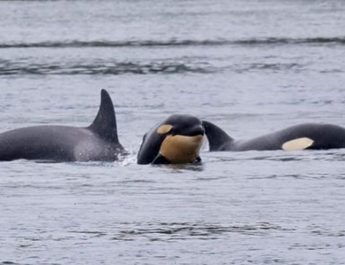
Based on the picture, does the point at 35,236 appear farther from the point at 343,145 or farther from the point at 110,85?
the point at 110,85

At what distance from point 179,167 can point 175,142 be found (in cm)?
25

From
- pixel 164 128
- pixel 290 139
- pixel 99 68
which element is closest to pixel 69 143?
pixel 164 128

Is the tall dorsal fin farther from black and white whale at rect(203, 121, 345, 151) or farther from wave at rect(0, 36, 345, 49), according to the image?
wave at rect(0, 36, 345, 49)

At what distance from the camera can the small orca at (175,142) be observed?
690 inches

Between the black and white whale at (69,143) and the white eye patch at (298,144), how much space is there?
1768mm

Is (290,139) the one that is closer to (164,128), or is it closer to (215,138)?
(215,138)

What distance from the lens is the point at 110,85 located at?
3266 centimetres

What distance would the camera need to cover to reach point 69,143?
18.7 metres

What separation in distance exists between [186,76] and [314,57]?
20.5 feet

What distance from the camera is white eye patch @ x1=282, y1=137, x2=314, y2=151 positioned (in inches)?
748

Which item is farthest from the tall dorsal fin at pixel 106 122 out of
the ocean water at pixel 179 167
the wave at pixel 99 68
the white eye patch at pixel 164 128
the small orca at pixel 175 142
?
the wave at pixel 99 68

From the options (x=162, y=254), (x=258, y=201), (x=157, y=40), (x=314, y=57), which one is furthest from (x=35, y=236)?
(x=157, y=40)

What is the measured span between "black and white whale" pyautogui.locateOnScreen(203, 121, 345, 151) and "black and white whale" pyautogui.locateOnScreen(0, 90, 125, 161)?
125cm

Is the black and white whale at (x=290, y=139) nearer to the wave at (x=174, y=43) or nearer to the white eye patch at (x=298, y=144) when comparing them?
the white eye patch at (x=298, y=144)
